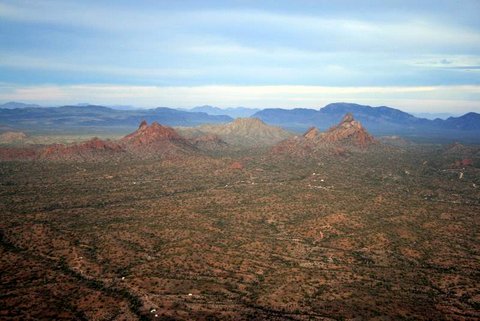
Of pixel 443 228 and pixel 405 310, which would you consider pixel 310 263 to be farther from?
pixel 443 228

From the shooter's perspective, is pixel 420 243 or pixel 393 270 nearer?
pixel 393 270

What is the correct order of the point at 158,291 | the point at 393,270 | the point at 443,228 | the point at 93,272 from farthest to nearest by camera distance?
the point at 443,228 < the point at 393,270 < the point at 93,272 < the point at 158,291

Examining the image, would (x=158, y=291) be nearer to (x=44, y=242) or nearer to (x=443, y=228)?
(x=44, y=242)

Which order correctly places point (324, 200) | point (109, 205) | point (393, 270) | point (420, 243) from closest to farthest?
1. point (393, 270)
2. point (420, 243)
3. point (109, 205)
4. point (324, 200)

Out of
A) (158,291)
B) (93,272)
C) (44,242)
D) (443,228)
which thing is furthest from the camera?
(443,228)

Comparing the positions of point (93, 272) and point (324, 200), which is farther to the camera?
point (324, 200)

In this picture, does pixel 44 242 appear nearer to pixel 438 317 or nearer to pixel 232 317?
pixel 232 317

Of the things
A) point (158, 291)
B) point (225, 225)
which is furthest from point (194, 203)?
point (158, 291)

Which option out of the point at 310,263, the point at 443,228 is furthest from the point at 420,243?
the point at 310,263

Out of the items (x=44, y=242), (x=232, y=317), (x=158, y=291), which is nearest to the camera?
(x=232, y=317)
